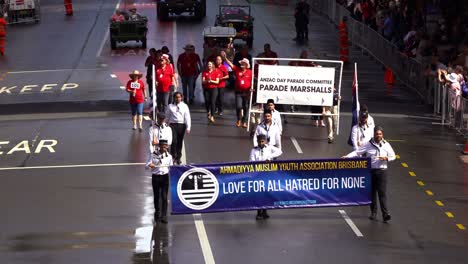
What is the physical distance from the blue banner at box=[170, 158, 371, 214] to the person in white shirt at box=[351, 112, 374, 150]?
1.96 meters

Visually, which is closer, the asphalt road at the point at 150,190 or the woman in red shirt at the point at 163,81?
the asphalt road at the point at 150,190

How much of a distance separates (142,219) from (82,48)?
30085 millimetres

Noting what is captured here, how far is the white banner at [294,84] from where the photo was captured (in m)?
30.9

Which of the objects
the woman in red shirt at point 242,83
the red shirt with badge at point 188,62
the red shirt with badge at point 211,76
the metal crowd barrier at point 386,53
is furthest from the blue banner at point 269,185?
the metal crowd barrier at point 386,53

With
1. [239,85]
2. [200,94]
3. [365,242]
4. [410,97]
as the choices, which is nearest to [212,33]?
[200,94]

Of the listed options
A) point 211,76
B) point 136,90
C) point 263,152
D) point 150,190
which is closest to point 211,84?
point 211,76

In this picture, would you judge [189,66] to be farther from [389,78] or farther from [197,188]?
[197,188]

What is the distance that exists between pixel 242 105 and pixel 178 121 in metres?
5.21

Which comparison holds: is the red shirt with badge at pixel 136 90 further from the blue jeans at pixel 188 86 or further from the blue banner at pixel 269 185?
the blue banner at pixel 269 185

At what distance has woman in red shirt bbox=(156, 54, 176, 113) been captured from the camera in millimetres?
32656

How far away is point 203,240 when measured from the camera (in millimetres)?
20953

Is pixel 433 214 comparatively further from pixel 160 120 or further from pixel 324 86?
pixel 324 86

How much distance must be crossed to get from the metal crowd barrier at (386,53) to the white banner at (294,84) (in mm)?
6943

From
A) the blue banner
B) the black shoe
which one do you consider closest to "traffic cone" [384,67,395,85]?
the blue banner
